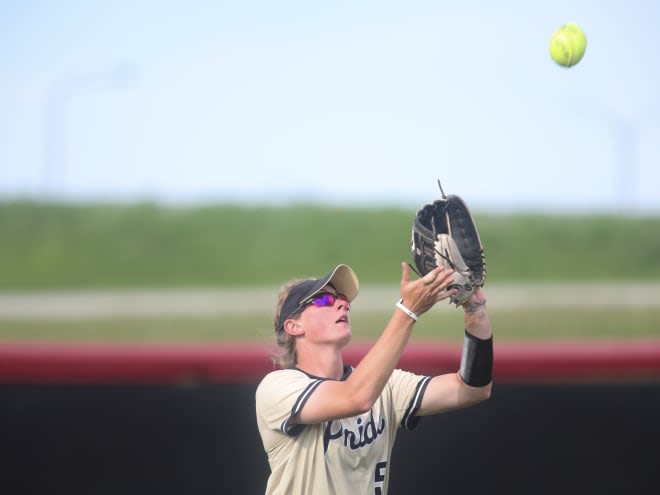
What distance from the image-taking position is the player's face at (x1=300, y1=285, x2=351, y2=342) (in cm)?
249

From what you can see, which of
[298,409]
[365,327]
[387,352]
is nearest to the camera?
[387,352]

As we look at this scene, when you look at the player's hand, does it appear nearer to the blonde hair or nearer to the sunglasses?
the sunglasses

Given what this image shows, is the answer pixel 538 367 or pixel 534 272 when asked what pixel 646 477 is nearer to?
pixel 538 367

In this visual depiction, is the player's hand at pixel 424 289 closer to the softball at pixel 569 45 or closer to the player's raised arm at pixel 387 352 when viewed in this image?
the player's raised arm at pixel 387 352

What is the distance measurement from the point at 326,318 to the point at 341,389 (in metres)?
0.29

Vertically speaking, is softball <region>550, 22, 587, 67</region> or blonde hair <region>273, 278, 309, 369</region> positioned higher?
softball <region>550, 22, 587, 67</region>

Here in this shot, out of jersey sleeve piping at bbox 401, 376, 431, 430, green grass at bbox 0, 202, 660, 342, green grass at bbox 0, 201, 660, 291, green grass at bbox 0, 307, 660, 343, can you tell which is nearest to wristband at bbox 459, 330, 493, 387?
jersey sleeve piping at bbox 401, 376, 431, 430

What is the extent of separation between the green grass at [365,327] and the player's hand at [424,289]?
568 inches

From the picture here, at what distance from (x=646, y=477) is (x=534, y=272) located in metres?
21.4

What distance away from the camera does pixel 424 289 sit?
7.27ft

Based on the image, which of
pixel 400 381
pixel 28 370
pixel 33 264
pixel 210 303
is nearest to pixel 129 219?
pixel 33 264

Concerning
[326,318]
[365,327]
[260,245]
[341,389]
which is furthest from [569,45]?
[260,245]

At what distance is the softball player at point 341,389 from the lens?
2.21 metres

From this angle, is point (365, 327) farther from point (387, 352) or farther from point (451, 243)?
point (387, 352)
